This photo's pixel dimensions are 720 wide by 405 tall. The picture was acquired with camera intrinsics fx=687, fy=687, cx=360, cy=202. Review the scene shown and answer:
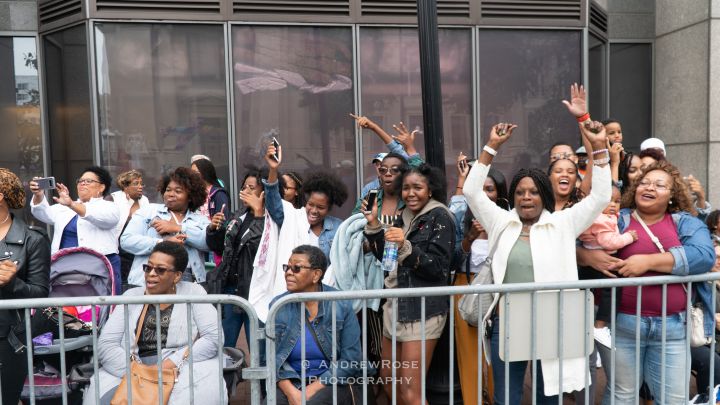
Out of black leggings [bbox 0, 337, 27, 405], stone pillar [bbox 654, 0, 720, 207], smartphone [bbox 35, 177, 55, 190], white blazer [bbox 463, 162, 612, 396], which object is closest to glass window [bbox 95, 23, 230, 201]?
smartphone [bbox 35, 177, 55, 190]

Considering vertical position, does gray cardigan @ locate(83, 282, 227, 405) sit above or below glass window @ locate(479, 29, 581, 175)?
below

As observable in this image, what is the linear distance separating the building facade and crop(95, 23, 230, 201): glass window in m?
0.02

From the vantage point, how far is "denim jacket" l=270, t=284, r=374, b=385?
4.20m

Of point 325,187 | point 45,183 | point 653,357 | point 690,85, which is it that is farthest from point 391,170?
point 690,85

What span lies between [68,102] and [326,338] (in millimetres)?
6867

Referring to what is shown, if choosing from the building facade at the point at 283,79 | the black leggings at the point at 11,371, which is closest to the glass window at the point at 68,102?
the building facade at the point at 283,79

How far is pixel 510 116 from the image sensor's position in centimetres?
1018

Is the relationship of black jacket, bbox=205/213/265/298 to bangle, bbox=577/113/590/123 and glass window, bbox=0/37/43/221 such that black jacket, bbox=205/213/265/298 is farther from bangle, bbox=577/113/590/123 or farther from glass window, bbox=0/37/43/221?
glass window, bbox=0/37/43/221

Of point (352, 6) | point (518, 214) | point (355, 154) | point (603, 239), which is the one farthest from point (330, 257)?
point (352, 6)

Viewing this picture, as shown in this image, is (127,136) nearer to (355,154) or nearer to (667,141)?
(355,154)

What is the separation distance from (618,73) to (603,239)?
27.7ft

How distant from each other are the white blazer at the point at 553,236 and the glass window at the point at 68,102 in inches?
257

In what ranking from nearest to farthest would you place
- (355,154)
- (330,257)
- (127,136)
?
(330,257), (127,136), (355,154)

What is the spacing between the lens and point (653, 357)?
418 cm
